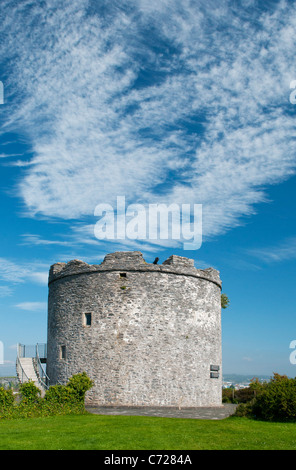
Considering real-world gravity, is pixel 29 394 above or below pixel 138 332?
below

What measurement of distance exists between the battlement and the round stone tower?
2.0 inches

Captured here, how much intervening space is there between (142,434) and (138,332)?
8945mm

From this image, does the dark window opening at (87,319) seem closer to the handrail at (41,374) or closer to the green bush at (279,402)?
the handrail at (41,374)

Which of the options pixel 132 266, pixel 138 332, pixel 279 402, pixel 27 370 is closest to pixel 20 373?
pixel 27 370

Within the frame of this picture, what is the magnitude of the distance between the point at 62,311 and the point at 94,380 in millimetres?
4214

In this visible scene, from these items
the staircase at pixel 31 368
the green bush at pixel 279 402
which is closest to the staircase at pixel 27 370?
the staircase at pixel 31 368

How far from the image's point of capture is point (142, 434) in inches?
492

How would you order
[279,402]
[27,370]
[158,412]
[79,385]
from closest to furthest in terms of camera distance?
Result: [279,402]
[158,412]
[79,385]
[27,370]

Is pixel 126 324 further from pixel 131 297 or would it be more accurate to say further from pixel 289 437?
pixel 289 437

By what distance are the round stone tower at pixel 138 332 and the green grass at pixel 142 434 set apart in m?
4.49

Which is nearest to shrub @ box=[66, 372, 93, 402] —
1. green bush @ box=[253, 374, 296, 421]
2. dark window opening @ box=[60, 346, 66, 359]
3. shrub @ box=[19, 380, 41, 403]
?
shrub @ box=[19, 380, 41, 403]

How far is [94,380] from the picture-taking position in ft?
69.4

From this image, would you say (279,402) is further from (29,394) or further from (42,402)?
(29,394)
